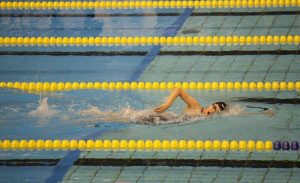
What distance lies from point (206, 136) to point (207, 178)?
0.89 m

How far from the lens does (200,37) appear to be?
8492 mm

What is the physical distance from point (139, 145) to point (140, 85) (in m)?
1.44

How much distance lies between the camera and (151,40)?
28.1ft

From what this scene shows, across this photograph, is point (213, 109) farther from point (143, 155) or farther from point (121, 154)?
point (121, 154)

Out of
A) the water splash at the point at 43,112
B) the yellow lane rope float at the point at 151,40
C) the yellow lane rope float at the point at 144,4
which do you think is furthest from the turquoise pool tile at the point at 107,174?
the yellow lane rope float at the point at 144,4

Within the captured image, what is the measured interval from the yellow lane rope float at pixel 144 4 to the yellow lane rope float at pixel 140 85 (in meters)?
2.50

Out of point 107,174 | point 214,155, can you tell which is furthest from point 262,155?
point 107,174

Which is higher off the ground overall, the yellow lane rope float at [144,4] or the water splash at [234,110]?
the yellow lane rope float at [144,4]

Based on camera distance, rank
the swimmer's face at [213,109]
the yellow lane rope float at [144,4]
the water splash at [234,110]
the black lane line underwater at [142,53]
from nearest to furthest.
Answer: the swimmer's face at [213,109], the water splash at [234,110], the black lane line underwater at [142,53], the yellow lane rope float at [144,4]

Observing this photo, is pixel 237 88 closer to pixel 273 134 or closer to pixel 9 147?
pixel 273 134

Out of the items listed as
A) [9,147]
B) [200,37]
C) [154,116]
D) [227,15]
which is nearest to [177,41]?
[200,37]

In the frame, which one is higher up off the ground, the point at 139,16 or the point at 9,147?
the point at 139,16

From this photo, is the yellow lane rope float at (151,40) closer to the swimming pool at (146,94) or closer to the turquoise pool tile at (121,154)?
the swimming pool at (146,94)

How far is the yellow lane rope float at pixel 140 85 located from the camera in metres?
7.35
